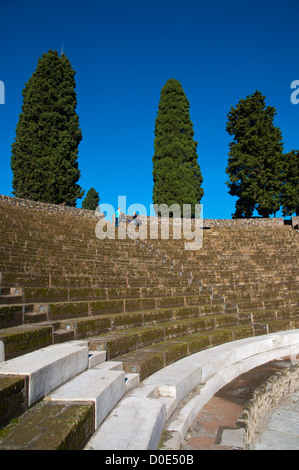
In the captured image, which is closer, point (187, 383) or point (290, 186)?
point (187, 383)

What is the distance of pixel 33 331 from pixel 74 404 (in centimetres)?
110

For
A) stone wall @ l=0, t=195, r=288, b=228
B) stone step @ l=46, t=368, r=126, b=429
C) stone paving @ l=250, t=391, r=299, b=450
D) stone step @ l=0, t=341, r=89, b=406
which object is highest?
stone wall @ l=0, t=195, r=288, b=228

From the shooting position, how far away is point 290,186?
933 inches

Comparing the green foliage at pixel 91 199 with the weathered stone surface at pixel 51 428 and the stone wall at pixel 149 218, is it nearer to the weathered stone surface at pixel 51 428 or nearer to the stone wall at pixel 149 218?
the stone wall at pixel 149 218

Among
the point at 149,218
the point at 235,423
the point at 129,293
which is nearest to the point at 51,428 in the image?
the point at 235,423

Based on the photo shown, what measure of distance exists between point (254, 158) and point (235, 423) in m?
23.2

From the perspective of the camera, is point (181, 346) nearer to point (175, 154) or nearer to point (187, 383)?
point (187, 383)

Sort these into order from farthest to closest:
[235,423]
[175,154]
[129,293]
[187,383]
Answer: [175,154]
[129,293]
[187,383]
[235,423]

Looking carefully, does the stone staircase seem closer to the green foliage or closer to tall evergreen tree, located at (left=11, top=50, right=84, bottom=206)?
tall evergreen tree, located at (left=11, top=50, right=84, bottom=206)

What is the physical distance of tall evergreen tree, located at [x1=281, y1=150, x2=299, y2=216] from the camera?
2361 centimetres

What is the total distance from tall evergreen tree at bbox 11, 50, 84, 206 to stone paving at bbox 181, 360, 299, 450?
18.8 meters

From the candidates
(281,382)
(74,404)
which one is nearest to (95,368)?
(74,404)

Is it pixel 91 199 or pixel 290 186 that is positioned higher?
pixel 91 199

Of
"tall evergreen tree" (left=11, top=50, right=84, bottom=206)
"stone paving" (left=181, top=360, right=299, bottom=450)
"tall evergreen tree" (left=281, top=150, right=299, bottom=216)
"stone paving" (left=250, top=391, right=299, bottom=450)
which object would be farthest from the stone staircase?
"tall evergreen tree" (left=281, top=150, right=299, bottom=216)
